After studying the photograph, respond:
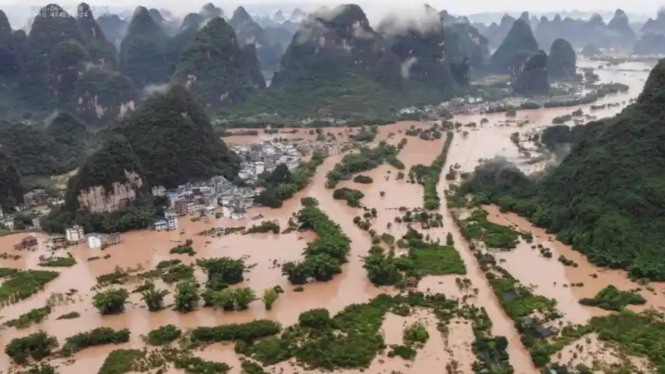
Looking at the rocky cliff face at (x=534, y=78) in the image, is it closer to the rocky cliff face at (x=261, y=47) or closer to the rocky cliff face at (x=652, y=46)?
→ the rocky cliff face at (x=261, y=47)

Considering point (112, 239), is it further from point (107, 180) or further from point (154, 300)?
point (154, 300)

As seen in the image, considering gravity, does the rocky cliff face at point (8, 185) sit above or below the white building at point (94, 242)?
above

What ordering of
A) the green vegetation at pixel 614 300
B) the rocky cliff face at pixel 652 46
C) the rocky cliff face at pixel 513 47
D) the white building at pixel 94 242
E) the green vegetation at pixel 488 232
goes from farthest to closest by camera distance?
the rocky cliff face at pixel 652 46 < the rocky cliff face at pixel 513 47 < the white building at pixel 94 242 < the green vegetation at pixel 488 232 < the green vegetation at pixel 614 300

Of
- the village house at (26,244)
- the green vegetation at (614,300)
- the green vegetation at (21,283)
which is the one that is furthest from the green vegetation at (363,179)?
the green vegetation at (21,283)

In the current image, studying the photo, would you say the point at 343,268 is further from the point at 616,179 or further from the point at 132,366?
the point at 616,179

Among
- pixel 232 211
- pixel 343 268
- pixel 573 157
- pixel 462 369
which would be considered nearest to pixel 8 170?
pixel 232 211

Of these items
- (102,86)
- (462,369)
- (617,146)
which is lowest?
(462,369)

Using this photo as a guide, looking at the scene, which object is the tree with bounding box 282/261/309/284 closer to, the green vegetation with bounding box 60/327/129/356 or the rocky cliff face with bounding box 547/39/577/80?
the green vegetation with bounding box 60/327/129/356

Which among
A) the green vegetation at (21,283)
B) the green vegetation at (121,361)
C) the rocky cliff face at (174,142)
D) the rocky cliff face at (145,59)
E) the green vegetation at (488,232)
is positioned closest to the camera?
the green vegetation at (121,361)
